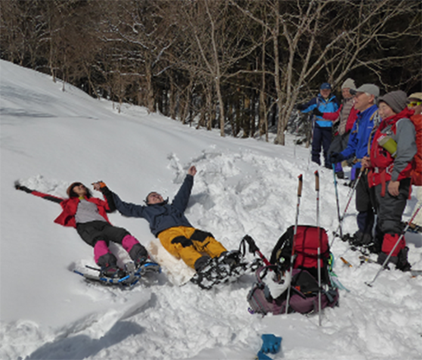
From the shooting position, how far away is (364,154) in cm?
493

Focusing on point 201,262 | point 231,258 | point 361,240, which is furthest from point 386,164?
point 201,262

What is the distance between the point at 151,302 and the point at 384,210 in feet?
9.69

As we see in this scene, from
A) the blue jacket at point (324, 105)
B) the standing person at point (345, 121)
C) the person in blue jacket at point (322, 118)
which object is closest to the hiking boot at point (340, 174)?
the standing person at point (345, 121)

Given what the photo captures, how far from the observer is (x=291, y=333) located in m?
2.96

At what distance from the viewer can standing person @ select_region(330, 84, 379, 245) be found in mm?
4773

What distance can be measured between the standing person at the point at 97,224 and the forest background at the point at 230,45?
898 cm

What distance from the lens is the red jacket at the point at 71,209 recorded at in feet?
14.4

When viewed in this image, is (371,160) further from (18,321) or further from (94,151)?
(94,151)

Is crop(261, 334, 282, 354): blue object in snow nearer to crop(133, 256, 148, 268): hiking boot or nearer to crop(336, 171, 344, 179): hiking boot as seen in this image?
crop(133, 256, 148, 268): hiking boot

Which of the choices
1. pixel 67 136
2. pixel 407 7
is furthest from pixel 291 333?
pixel 407 7

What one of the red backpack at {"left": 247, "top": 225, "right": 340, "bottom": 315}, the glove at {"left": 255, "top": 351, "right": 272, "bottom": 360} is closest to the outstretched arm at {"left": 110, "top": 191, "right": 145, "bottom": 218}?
the red backpack at {"left": 247, "top": 225, "right": 340, "bottom": 315}

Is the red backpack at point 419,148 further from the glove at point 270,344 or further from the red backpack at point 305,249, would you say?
the glove at point 270,344

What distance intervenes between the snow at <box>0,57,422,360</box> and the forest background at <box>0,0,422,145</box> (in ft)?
24.1

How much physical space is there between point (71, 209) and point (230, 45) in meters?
15.3
